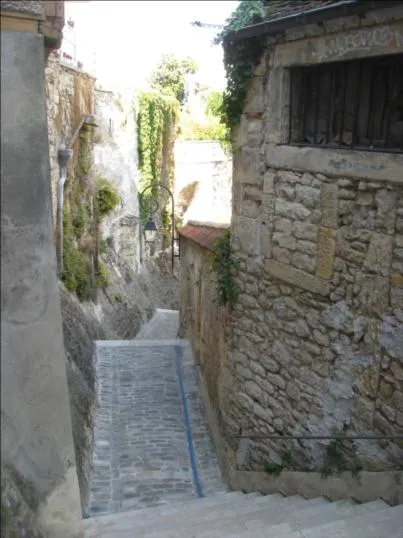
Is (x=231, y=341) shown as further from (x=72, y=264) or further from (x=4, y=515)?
(x=72, y=264)

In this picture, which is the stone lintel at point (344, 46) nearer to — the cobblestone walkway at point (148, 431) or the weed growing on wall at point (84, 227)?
the cobblestone walkway at point (148, 431)

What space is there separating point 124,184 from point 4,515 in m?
16.2

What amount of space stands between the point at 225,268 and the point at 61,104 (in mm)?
5267

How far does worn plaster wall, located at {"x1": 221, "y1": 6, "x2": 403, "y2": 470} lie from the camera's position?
4531 millimetres

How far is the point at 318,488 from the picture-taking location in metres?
5.21

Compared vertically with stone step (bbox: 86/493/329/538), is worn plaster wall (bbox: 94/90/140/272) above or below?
above

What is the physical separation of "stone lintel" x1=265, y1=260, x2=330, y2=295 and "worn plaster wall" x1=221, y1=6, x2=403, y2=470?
0.01 metres

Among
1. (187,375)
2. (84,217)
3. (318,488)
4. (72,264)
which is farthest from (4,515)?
(84,217)

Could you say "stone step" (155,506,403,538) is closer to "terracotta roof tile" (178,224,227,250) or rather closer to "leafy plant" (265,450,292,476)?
"leafy plant" (265,450,292,476)

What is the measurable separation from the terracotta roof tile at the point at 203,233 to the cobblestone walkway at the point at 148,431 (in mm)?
2557

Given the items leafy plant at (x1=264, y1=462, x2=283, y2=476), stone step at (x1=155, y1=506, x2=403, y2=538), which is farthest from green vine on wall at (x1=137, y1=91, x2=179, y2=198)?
stone step at (x1=155, y1=506, x2=403, y2=538)

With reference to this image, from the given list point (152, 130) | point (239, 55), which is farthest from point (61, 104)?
point (152, 130)

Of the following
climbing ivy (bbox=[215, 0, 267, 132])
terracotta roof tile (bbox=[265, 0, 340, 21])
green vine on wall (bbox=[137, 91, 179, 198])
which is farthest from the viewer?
green vine on wall (bbox=[137, 91, 179, 198])

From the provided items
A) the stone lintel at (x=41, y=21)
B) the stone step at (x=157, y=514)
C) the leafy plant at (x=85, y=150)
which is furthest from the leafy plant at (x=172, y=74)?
the stone lintel at (x=41, y=21)
